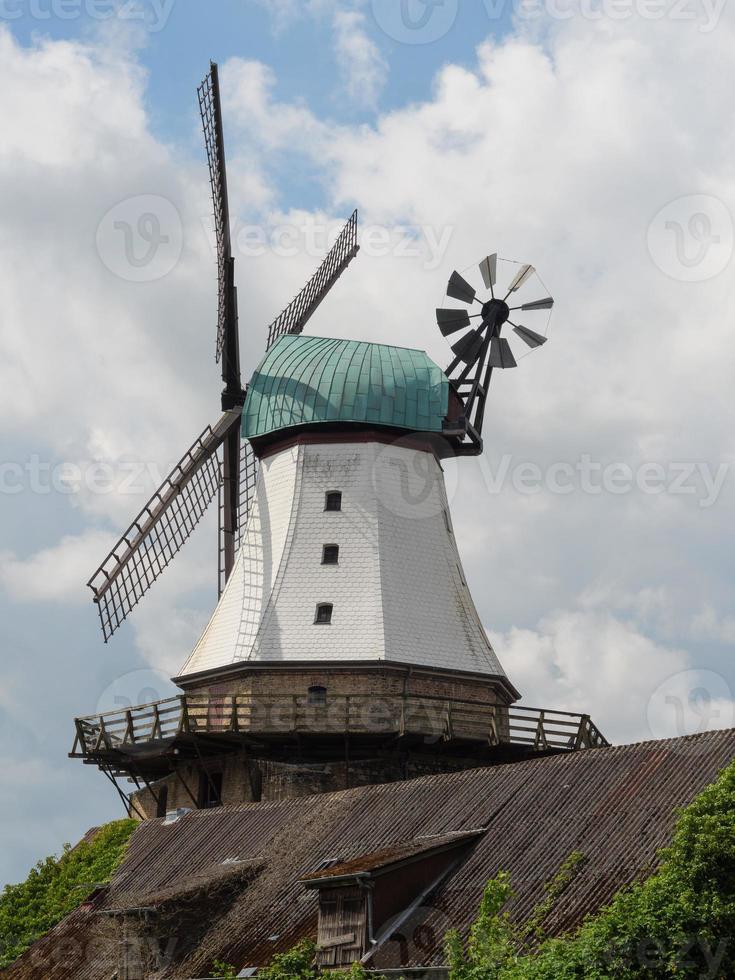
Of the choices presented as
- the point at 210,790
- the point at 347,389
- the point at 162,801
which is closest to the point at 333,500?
the point at 347,389

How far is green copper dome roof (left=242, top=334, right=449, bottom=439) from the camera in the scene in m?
37.0

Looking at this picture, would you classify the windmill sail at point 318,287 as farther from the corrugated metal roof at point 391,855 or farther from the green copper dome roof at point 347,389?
the corrugated metal roof at point 391,855

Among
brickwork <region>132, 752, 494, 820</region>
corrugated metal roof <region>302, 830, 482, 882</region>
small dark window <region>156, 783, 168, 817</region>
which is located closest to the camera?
corrugated metal roof <region>302, 830, 482, 882</region>

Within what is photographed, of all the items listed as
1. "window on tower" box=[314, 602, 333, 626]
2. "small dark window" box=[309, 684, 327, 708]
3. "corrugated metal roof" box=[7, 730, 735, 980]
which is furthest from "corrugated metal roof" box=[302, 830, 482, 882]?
"window on tower" box=[314, 602, 333, 626]

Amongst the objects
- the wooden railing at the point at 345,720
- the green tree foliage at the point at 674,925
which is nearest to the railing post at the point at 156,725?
the wooden railing at the point at 345,720

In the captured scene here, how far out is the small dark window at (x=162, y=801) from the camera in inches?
1395

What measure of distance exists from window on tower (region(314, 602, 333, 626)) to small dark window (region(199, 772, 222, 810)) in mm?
4423

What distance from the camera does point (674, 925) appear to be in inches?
687

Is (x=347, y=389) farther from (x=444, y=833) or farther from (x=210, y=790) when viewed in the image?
(x=444, y=833)

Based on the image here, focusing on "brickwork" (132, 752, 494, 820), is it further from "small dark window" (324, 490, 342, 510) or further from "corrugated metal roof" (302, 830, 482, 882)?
"corrugated metal roof" (302, 830, 482, 882)

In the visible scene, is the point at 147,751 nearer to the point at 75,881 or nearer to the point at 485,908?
the point at 75,881

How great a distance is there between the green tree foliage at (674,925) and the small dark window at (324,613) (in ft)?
52.8

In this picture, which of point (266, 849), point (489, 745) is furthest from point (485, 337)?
point (266, 849)

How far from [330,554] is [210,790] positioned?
6562mm
